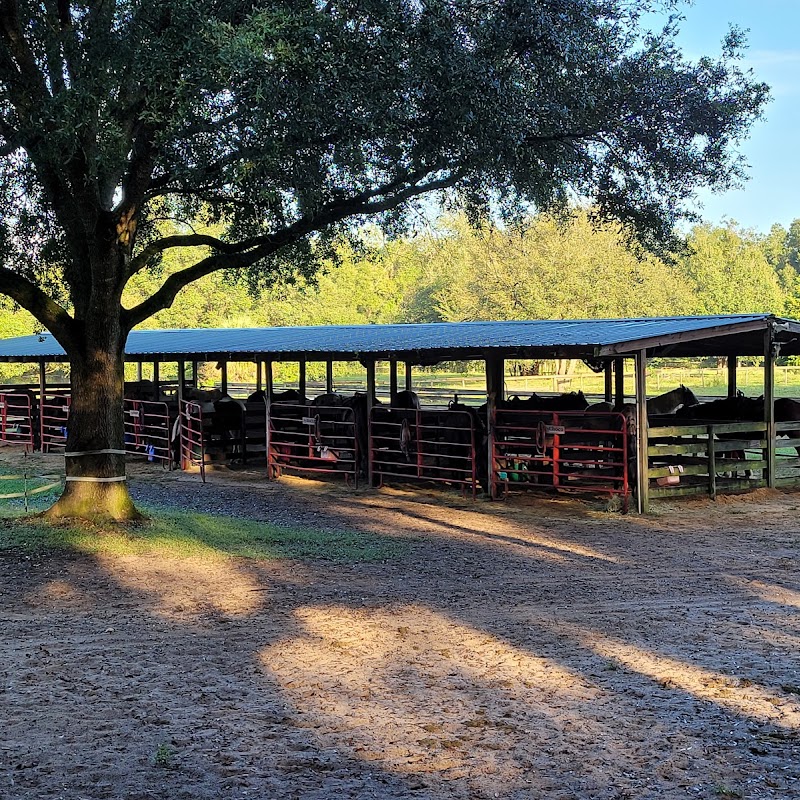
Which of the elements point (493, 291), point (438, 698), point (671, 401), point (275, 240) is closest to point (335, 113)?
point (275, 240)

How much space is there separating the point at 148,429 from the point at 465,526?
10640 millimetres

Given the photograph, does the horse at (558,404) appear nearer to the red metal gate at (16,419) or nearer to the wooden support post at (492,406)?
the wooden support post at (492,406)

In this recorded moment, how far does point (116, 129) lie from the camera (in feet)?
28.6

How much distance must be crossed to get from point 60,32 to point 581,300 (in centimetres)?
4169

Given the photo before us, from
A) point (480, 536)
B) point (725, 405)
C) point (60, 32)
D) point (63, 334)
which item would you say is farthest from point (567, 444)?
point (60, 32)

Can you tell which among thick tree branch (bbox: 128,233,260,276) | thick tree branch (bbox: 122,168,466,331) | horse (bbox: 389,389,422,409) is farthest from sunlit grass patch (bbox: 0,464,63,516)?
horse (bbox: 389,389,422,409)

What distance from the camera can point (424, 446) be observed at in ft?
50.8

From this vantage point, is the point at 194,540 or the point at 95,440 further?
the point at 95,440

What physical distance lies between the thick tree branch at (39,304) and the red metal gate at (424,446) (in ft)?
18.9

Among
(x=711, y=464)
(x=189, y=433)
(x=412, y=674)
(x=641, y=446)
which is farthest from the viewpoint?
(x=189, y=433)

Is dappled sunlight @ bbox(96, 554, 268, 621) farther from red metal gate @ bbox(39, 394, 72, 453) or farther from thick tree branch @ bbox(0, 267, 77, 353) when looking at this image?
red metal gate @ bbox(39, 394, 72, 453)

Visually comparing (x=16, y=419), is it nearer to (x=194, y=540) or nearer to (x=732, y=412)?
(x=194, y=540)

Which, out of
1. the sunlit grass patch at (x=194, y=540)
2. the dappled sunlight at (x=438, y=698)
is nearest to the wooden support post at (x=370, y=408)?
the sunlit grass patch at (x=194, y=540)

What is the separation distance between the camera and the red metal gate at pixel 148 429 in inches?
761
